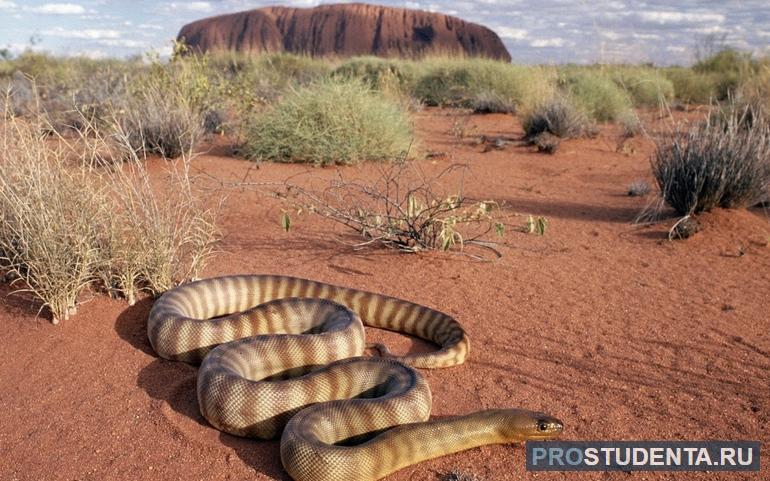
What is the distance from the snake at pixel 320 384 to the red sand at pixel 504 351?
125 millimetres

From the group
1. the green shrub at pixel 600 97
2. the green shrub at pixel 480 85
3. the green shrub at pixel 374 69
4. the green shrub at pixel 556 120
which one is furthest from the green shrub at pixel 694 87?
the green shrub at pixel 374 69

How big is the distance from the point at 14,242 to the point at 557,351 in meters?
4.55

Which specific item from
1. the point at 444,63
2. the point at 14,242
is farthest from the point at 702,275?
the point at 444,63

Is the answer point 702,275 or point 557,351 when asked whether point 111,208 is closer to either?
point 557,351

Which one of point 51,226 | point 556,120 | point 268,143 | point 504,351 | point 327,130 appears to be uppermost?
point 51,226

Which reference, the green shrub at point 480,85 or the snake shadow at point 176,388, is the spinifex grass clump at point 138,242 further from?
the green shrub at point 480,85

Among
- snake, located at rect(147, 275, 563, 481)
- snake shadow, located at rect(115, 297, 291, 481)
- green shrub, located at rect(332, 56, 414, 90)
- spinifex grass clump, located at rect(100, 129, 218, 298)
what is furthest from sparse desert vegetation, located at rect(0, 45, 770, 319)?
snake, located at rect(147, 275, 563, 481)

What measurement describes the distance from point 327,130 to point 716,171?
6.20 metres

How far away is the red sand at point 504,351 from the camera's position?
12.9ft

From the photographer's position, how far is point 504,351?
210 inches

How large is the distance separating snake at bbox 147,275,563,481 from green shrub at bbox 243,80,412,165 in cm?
646

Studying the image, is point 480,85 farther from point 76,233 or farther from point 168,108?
point 76,233

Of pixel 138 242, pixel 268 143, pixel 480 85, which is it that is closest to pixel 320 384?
pixel 138 242

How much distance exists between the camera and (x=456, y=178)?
37.7 feet
